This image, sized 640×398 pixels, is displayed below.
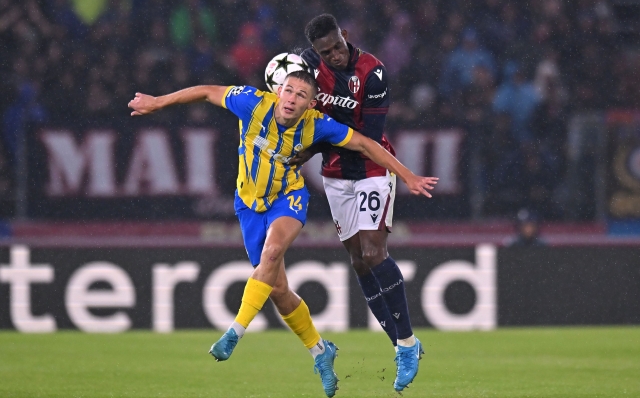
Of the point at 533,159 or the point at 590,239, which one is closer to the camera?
the point at 590,239

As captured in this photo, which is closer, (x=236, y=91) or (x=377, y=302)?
(x=236, y=91)

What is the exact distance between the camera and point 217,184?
1275 cm

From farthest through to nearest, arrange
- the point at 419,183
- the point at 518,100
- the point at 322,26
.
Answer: the point at 518,100
the point at 322,26
the point at 419,183

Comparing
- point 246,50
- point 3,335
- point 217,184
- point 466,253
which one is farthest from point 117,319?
point 246,50

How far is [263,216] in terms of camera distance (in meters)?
6.55

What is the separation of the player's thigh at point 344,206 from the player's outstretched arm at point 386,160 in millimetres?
618

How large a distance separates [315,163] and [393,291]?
18.5ft

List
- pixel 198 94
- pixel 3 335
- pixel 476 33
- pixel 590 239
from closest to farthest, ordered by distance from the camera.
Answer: pixel 198 94
pixel 3 335
pixel 590 239
pixel 476 33

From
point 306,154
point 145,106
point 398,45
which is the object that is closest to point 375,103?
point 306,154

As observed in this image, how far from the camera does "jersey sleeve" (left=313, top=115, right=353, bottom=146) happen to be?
6434 mm

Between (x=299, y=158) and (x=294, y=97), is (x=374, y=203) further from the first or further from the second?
(x=294, y=97)

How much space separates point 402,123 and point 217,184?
7.63ft

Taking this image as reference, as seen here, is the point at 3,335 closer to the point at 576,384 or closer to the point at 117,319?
the point at 117,319

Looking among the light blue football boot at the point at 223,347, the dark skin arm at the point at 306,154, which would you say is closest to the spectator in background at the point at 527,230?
the dark skin arm at the point at 306,154
